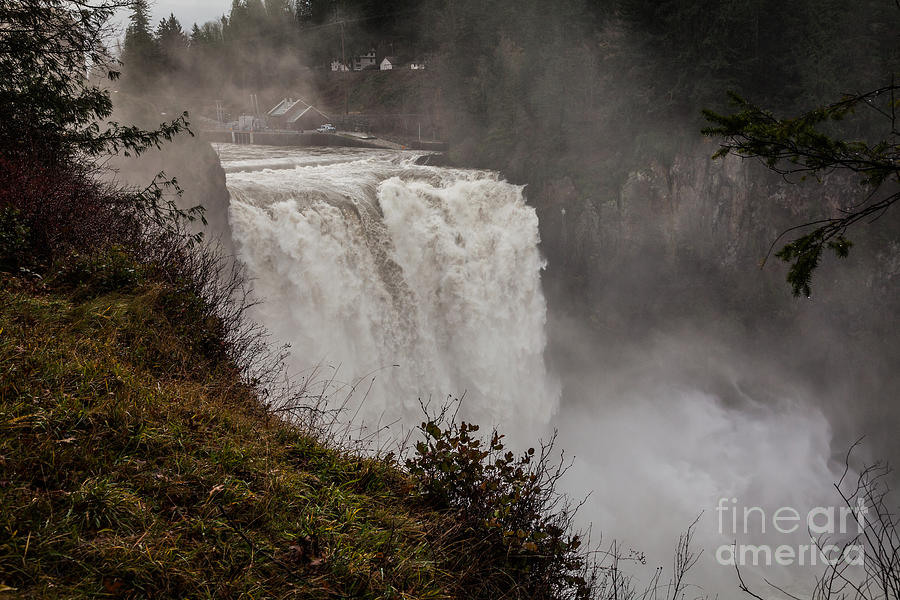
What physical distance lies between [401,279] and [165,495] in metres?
14.8

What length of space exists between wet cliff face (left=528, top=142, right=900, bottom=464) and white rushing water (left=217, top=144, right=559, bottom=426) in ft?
12.3

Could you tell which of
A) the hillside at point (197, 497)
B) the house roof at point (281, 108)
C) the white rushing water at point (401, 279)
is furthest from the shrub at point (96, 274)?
the house roof at point (281, 108)

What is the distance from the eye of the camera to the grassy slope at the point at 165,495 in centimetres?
260

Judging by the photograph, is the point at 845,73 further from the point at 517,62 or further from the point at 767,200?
the point at 517,62

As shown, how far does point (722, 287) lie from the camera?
2397cm

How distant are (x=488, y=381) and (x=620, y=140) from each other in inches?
547

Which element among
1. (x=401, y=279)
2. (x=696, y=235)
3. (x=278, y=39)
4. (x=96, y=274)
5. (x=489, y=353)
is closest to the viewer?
(x=96, y=274)

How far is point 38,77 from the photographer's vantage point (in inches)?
323

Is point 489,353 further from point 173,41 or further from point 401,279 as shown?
point 173,41

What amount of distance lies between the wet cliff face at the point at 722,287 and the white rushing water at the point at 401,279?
3758mm

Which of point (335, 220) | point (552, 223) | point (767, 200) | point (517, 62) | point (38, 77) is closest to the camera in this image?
point (38, 77)

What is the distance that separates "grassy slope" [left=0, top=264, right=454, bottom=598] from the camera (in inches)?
103

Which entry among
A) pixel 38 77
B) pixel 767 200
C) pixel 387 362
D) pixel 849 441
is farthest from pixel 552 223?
pixel 38 77

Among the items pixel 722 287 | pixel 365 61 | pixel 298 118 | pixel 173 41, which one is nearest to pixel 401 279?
pixel 722 287
